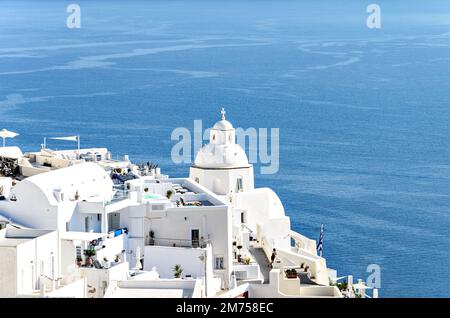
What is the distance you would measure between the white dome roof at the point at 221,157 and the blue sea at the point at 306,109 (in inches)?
282

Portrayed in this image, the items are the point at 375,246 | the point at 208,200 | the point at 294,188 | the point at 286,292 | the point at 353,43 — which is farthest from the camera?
the point at 353,43

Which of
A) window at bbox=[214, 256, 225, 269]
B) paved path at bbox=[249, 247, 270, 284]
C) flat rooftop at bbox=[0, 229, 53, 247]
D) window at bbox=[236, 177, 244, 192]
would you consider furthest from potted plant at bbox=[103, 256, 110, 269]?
window at bbox=[236, 177, 244, 192]

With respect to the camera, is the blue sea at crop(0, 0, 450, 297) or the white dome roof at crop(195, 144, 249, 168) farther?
the blue sea at crop(0, 0, 450, 297)

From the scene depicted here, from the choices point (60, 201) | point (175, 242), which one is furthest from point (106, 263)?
point (175, 242)

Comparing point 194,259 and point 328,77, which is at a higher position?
point 328,77

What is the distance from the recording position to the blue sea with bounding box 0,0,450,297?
57781 millimetres

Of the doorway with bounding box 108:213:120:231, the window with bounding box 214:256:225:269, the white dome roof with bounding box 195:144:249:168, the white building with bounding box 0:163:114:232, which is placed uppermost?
the white dome roof with bounding box 195:144:249:168

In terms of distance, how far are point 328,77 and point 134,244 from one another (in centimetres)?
9104

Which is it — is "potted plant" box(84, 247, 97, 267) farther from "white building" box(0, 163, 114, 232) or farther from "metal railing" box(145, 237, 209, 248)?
"metal railing" box(145, 237, 209, 248)

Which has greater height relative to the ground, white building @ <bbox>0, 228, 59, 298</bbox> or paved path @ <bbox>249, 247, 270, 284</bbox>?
white building @ <bbox>0, 228, 59, 298</bbox>

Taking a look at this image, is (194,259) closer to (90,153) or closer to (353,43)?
(90,153)

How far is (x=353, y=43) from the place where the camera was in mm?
163375

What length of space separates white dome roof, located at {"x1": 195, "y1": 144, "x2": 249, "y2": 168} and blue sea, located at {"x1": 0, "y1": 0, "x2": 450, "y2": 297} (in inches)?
282
